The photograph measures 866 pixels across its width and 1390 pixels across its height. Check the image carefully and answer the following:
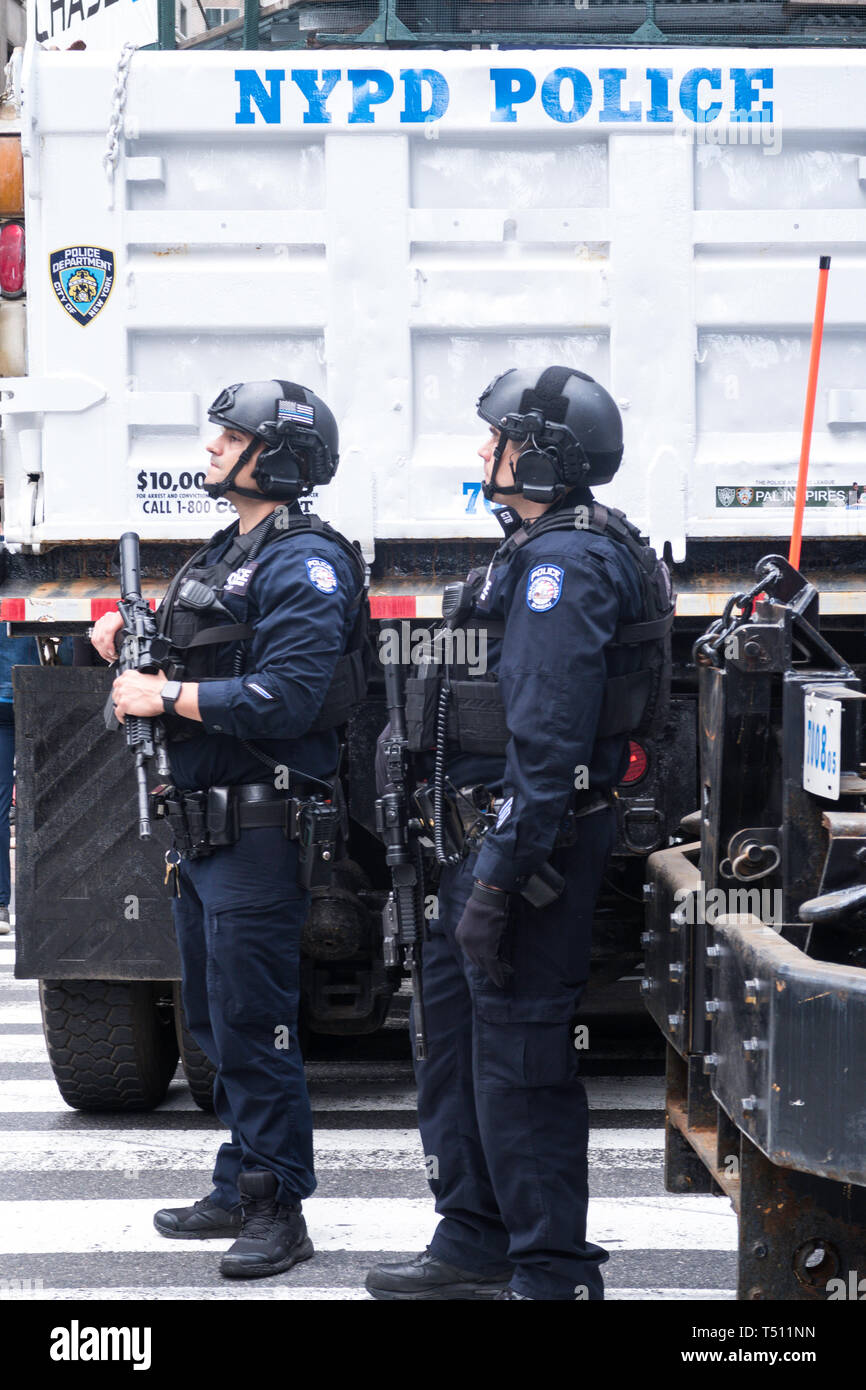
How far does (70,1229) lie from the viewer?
475 cm

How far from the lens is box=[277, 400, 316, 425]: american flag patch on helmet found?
4.54 m

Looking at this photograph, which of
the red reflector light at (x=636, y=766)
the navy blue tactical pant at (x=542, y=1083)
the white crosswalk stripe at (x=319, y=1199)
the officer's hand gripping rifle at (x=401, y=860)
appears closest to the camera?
the navy blue tactical pant at (x=542, y=1083)

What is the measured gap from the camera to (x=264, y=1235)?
439cm

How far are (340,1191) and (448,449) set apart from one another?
85.0 inches

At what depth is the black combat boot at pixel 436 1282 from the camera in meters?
4.06

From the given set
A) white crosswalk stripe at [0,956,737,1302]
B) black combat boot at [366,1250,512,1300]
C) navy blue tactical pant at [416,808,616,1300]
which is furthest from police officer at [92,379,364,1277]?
navy blue tactical pant at [416,808,616,1300]

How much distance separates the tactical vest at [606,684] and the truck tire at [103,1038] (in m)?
2.04

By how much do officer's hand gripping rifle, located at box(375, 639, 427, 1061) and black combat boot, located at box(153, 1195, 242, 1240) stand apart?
85 centimetres

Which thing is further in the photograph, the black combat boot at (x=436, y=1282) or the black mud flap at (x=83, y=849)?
the black mud flap at (x=83, y=849)

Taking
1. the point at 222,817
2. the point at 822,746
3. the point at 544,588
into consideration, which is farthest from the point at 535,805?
the point at 222,817

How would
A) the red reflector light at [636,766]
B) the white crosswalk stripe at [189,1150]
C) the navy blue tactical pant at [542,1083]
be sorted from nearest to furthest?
1. the navy blue tactical pant at [542,1083]
2. the red reflector light at [636,766]
3. the white crosswalk stripe at [189,1150]

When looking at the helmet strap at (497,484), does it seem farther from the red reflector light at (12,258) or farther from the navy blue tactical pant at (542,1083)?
the red reflector light at (12,258)

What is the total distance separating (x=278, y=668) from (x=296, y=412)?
691 mm

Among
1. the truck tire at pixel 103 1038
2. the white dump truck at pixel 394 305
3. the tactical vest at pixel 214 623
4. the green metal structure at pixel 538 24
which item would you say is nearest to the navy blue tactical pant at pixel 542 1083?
the tactical vest at pixel 214 623
